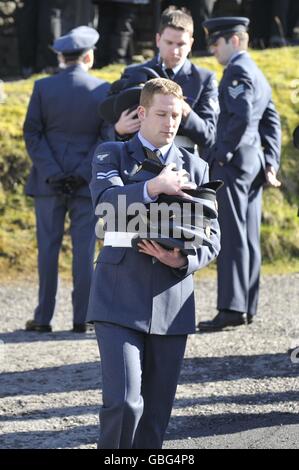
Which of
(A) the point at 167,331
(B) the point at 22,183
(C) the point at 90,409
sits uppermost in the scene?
(A) the point at 167,331

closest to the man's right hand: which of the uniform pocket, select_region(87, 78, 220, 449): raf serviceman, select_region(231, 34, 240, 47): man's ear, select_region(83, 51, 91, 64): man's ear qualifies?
select_region(83, 51, 91, 64): man's ear

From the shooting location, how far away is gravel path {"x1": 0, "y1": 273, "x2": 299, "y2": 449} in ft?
20.5

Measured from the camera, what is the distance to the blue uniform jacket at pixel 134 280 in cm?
518

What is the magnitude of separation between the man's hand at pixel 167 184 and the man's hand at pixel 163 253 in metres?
0.18

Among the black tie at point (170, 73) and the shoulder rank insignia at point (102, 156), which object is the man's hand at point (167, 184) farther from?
the black tie at point (170, 73)

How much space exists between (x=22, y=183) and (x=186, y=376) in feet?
14.6

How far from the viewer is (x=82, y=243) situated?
29.0 ft

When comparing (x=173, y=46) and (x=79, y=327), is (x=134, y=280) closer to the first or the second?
(x=173, y=46)

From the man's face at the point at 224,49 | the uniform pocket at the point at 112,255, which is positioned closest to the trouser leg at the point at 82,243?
the man's face at the point at 224,49

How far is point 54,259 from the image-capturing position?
8898 mm

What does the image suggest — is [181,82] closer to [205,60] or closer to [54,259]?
[54,259]

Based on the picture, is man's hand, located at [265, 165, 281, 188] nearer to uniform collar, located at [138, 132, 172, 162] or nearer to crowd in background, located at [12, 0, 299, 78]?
uniform collar, located at [138, 132, 172, 162]

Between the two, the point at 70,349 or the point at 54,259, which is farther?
the point at 54,259
